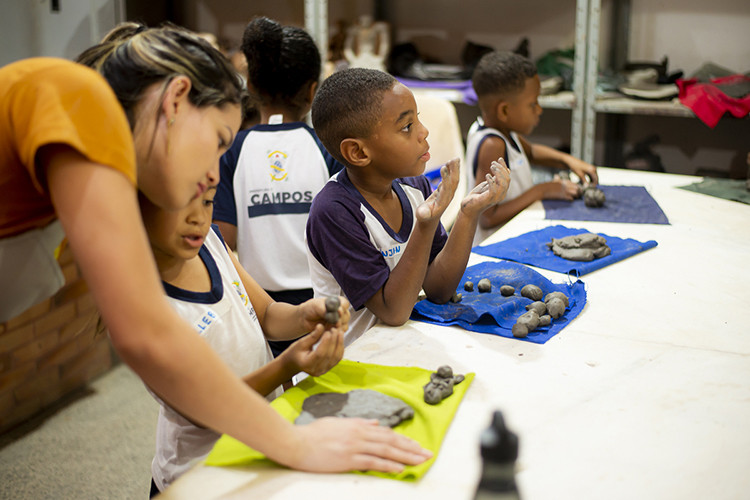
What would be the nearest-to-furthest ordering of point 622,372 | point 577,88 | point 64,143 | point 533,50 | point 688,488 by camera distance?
point 64,143, point 688,488, point 622,372, point 577,88, point 533,50

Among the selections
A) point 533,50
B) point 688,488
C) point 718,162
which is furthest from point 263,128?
point 718,162

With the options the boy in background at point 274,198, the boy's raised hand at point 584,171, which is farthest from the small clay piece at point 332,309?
the boy's raised hand at point 584,171

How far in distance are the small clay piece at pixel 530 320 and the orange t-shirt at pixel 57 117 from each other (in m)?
0.81

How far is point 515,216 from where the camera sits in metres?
2.31

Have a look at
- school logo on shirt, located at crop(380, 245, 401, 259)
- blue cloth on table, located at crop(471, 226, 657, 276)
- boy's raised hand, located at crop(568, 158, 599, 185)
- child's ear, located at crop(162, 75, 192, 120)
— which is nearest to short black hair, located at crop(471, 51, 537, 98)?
boy's raised hand, located at crop(568, 158, 599, 185)

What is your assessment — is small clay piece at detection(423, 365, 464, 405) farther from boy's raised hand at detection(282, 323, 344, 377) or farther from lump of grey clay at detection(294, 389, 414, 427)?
boy's raised hand at detection(282, 323, 344, 377)

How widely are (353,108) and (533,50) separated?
276cm

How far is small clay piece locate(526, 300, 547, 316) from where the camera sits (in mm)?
1344

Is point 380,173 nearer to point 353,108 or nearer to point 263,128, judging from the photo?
point 353,108

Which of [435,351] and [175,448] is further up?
[435,351]

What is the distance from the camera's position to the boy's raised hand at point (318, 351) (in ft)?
3.37

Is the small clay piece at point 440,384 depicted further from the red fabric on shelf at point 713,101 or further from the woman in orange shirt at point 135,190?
the red fabric on shelf at point 713,101

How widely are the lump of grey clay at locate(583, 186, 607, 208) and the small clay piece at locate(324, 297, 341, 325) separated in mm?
1484

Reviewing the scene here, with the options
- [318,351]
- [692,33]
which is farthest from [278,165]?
[692,33]
